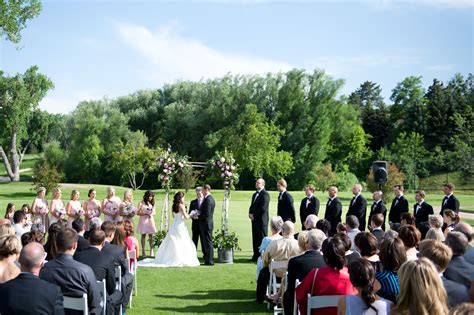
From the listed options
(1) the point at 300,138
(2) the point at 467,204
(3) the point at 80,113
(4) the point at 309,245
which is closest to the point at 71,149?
(3) the point at 80,113

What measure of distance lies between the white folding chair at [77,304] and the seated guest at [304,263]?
2.47m

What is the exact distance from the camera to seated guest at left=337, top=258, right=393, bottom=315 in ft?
14.3

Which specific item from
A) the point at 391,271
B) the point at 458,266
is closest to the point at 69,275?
the point at 391,271

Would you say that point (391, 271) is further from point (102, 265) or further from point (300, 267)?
point (102, 265)

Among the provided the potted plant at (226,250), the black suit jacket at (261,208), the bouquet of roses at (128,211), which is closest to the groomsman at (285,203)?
the black suit jacket at (261,208)

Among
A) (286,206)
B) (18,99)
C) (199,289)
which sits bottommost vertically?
(199,289)

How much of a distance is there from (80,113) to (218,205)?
34752 millimetres

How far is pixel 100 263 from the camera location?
22.2ft

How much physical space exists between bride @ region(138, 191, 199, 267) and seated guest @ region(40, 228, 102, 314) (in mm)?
7528

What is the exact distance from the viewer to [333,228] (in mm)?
13891

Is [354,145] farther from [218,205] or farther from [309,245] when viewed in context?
[309,245]

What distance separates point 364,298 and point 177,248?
9272mm

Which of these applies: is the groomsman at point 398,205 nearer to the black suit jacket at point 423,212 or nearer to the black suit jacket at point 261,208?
the black suit jacket at point 423,212

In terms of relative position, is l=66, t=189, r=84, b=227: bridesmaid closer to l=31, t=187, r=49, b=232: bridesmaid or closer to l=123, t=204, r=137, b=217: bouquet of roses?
l=31, t=187, r=49, b=232: bridesmaid
